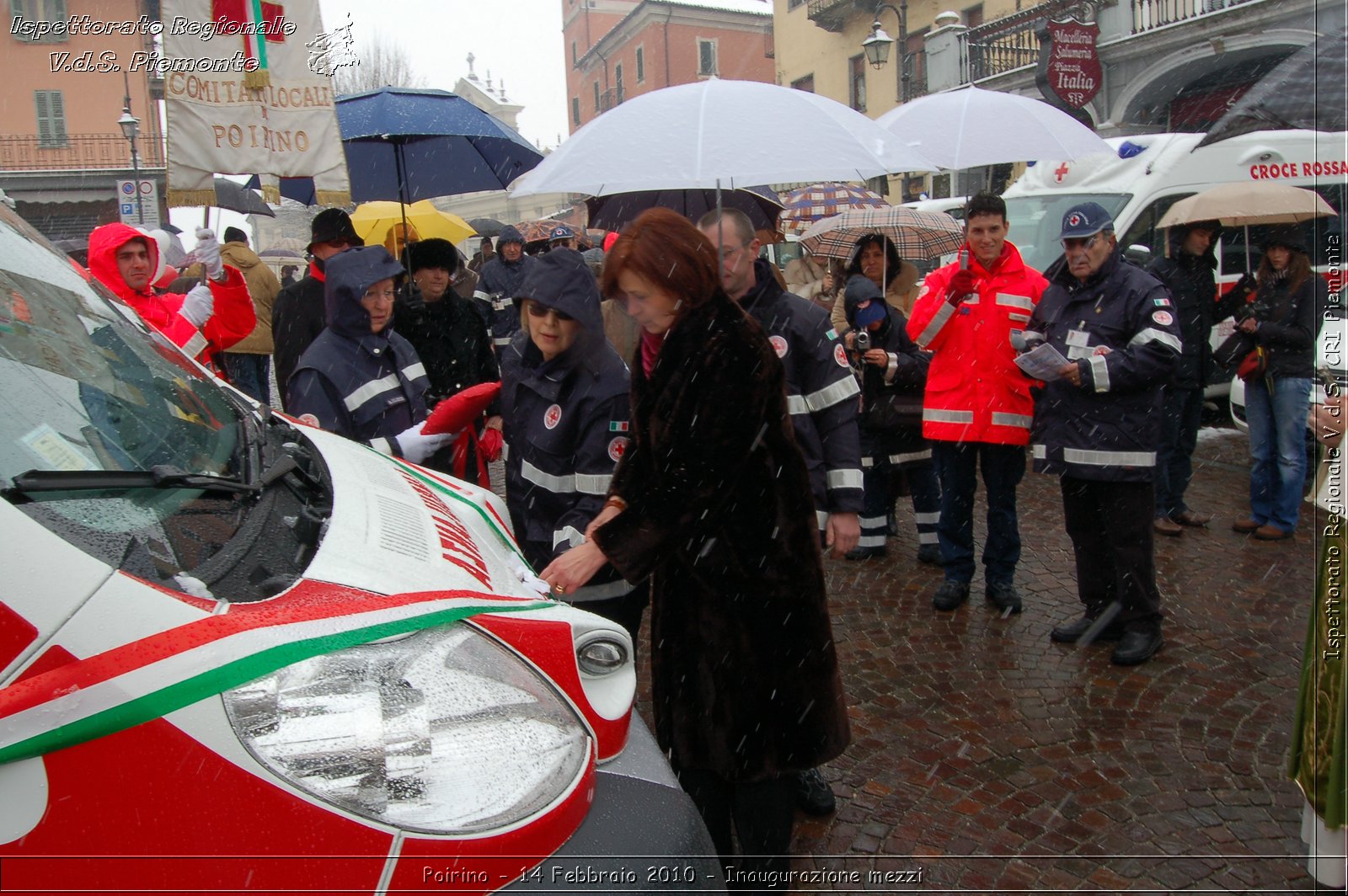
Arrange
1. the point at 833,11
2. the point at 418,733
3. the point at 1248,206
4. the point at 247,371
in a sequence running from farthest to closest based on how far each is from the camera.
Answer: the point at 833,11, the point at 247,371, the point at 1248,206, the point at 418,733

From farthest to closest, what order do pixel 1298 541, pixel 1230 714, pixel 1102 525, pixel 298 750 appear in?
pixel 1298 541 → pixel 1102 525 → pixel 1230 714 → pixel 298 750

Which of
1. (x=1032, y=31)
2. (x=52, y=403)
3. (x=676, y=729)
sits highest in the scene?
(x=1032, y=31)

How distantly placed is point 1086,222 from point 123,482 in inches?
162

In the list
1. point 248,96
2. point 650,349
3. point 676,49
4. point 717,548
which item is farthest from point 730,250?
point 676,49

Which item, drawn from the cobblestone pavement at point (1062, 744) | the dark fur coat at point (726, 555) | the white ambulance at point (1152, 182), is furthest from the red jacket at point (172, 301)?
the white ambulance at point (1152, 182)

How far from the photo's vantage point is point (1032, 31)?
Result: 892 inches

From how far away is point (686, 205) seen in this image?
538 cm

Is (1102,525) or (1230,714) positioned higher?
(1102,525)

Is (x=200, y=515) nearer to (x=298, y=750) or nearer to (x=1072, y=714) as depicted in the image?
(x=298, y=750)

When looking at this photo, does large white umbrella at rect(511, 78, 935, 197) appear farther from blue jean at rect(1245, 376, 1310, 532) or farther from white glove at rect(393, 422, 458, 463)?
blue jean at rect(1245, 376, 1310, 532)

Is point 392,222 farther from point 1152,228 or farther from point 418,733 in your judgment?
point 418,733

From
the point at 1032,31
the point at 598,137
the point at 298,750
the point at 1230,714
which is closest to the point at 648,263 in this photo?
the point at 298,750

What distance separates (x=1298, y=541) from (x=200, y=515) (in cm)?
657

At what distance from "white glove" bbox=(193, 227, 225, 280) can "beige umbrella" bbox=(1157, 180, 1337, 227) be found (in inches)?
255
